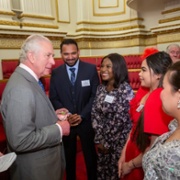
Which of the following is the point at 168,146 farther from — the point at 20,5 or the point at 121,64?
the point at 20,5

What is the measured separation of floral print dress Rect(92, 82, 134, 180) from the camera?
193 cm

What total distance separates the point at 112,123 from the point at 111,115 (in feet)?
0.24

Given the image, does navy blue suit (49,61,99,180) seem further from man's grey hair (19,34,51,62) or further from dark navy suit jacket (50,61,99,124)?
man's grey hair (19,34,51,62)

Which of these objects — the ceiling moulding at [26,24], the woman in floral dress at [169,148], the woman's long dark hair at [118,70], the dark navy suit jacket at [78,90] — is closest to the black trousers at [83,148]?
the dark navy suit jacket at [78,90]

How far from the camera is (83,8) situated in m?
6.00

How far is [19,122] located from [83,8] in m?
5.43

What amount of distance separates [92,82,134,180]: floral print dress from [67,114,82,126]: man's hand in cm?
16

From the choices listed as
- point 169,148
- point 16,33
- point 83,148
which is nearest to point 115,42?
point 16,33

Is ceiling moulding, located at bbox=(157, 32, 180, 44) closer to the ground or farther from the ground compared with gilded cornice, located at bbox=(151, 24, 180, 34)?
closer to the ground

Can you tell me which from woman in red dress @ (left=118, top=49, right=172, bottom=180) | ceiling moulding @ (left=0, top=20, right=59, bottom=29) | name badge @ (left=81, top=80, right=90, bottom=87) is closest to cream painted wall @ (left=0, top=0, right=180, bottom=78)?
ceiling moulding @ (left=0, top=20, right=59, bottom=29)

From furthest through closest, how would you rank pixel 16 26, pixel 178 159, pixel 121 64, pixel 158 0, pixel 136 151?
pixel 158 0 < pixel 16 26 < pixel 121 64 < pixel 136 151 < pixel 178 159

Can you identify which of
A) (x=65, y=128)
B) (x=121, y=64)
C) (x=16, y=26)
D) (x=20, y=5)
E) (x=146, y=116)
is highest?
(x=20, y=5)

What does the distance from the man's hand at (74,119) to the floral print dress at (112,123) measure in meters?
0.16

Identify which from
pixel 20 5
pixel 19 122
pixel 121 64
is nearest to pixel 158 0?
pixel 20 5
